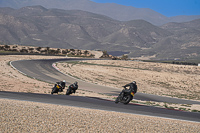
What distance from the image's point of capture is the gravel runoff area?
31.0ft

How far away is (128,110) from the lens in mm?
13922

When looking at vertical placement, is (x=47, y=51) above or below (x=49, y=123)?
above

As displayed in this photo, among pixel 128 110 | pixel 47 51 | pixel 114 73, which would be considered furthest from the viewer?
pixel 47 51

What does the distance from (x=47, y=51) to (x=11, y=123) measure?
10257 cm

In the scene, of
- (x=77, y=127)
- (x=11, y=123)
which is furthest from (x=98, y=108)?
(x=11, y=123)

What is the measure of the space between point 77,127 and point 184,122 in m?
5.28

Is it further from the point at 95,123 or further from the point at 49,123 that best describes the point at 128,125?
the point at 49,123

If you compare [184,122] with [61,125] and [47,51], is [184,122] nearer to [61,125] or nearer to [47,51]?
[61,125]

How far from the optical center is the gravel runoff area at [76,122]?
9438 mm

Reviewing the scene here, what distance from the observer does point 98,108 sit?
14.0m

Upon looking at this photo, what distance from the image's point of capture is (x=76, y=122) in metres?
10.4

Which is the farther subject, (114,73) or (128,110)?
(114,73)

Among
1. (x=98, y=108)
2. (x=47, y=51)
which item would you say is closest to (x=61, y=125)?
(x=98, y=108)

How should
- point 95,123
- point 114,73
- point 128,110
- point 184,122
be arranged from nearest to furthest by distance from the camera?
1. point 95,123
2. point 184,122
3. point 128,110
4. point 114,73
